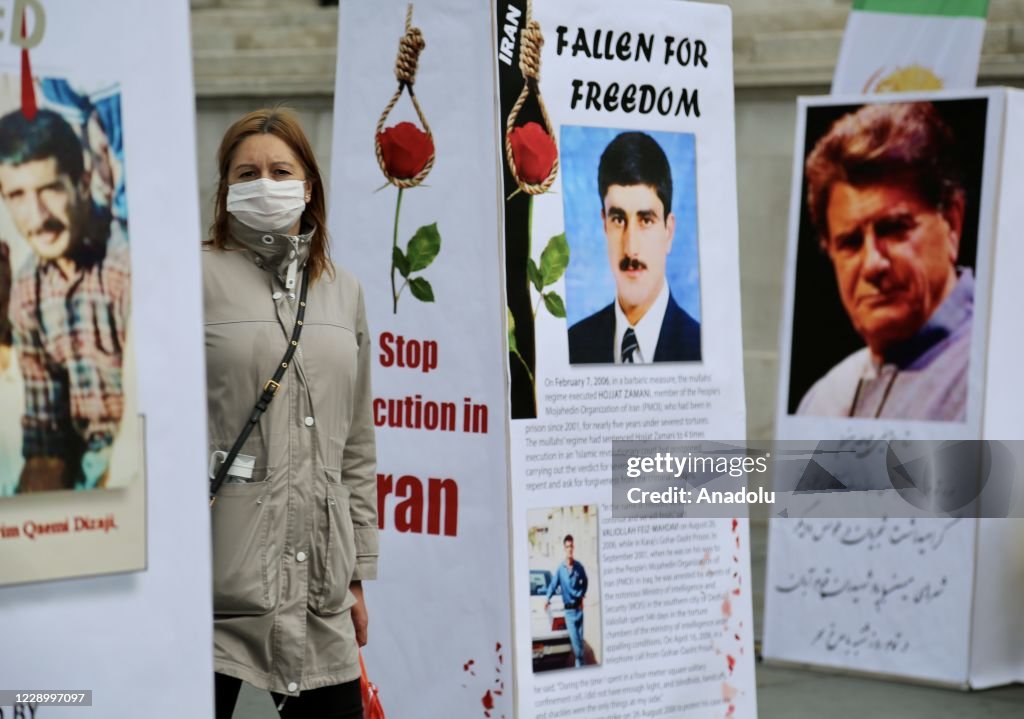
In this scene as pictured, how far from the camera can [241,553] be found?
109 inches

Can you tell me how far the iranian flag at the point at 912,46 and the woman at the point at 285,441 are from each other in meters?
3.68

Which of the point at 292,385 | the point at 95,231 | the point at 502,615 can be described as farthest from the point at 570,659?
the point at 95,231

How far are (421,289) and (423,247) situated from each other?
0.10 meters

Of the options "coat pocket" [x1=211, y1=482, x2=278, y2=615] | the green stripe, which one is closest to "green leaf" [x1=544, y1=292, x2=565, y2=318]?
"coat pocket" [x1=211, y1=482, x2=278, y2=615]

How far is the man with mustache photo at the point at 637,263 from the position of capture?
3920mm

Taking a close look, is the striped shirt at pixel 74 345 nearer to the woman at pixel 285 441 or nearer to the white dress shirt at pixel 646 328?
the woman at pixel 285 441

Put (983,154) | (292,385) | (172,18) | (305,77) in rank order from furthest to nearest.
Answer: (305,77)
(983,154)
(292,385)
(172,18)

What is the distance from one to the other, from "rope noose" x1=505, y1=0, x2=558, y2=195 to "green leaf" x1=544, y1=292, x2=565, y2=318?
9.6 inches

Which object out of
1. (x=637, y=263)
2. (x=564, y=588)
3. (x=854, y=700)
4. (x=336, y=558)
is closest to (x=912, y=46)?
(x=854, y=700)

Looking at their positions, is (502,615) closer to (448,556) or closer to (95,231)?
(448,556)

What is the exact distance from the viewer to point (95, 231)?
82.7 inches

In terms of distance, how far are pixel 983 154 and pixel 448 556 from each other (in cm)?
281

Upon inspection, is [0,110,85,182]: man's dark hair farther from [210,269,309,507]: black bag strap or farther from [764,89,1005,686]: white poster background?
[764,89,1005,686]: white poster background

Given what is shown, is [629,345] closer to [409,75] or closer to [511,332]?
[511,332]
